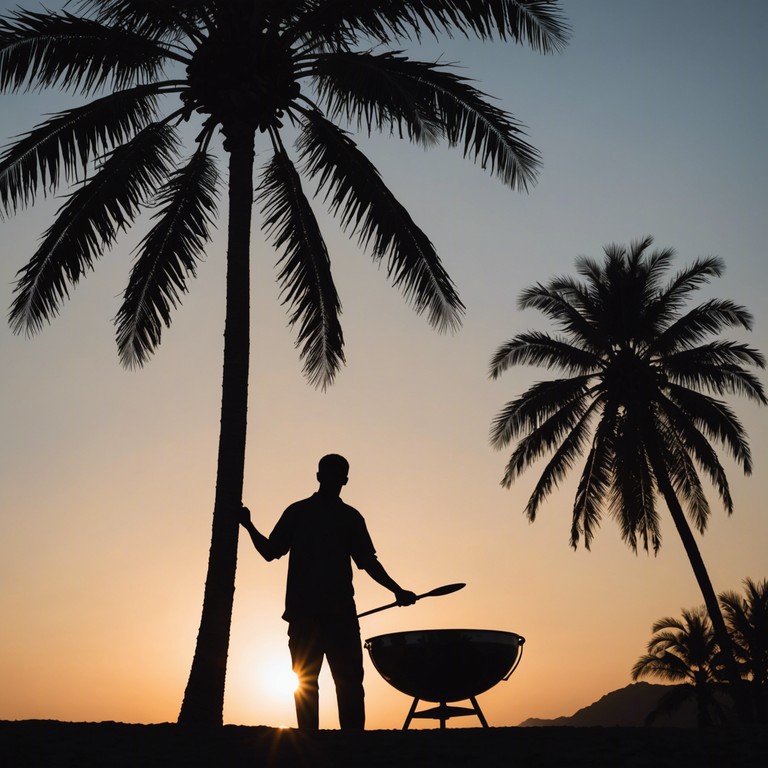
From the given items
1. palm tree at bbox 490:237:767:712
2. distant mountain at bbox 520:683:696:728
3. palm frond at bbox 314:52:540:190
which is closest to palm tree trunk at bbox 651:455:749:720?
palm tree at bbox 490:237:767:712

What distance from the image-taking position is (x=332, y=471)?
722 cm

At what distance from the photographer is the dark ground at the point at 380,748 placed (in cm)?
479

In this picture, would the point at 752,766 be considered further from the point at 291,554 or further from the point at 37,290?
the point at 37,290

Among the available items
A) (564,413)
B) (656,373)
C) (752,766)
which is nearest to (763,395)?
(656,373)

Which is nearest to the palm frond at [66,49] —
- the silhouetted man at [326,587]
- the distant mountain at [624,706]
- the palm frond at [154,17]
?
the palm frond at [154,17]

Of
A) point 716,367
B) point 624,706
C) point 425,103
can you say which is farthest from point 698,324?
point 624,706

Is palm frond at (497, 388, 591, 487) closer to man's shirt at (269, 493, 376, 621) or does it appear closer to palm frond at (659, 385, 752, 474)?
palm frond at (659, 385, 752, 474)

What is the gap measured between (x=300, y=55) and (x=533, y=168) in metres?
3.04

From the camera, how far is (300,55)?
1136 cm

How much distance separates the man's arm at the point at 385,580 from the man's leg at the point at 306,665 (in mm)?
621

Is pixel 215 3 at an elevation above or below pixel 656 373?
below

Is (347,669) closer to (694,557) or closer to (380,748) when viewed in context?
(380,748)

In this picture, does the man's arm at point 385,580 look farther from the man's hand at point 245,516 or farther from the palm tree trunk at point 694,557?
the palm tree trunk at point 694,557

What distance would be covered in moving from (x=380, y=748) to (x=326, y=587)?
79.0 inches
